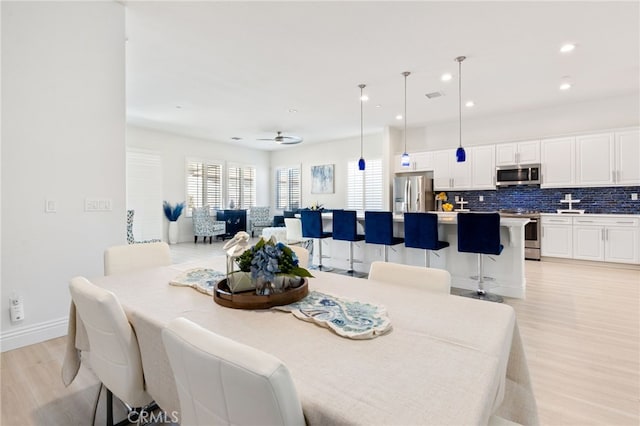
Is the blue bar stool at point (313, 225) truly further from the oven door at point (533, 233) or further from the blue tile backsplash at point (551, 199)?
the oven door at point (533, 233)

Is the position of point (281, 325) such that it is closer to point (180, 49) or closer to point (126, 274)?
point (126, 274)

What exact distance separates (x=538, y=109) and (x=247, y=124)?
5.84m

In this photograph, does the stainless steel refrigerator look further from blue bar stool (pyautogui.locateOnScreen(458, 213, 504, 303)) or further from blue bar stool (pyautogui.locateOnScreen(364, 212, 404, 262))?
blue bar stool (pyautogui.locateOnScreen(458, 213, 504, 303))

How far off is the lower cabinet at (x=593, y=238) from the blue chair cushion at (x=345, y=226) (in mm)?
3652

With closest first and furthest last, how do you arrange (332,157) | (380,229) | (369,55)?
1. (369,55)
2. (380,229)
3. (332,157)

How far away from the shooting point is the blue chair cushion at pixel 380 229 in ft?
13.5

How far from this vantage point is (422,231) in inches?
151

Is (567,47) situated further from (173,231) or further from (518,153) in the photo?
(173,231)

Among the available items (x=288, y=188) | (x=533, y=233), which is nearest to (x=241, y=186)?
(x=288, y=188)

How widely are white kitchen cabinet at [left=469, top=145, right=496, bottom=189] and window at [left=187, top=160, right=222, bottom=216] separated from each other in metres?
6.58

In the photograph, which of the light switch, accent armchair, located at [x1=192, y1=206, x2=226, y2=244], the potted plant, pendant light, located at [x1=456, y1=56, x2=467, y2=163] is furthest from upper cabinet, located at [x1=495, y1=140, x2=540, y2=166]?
the potted plant

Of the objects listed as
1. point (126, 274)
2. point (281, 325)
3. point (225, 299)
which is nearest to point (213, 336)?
point (281, 325)

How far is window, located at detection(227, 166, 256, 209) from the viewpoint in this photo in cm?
942

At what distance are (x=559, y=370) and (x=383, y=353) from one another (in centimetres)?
199
